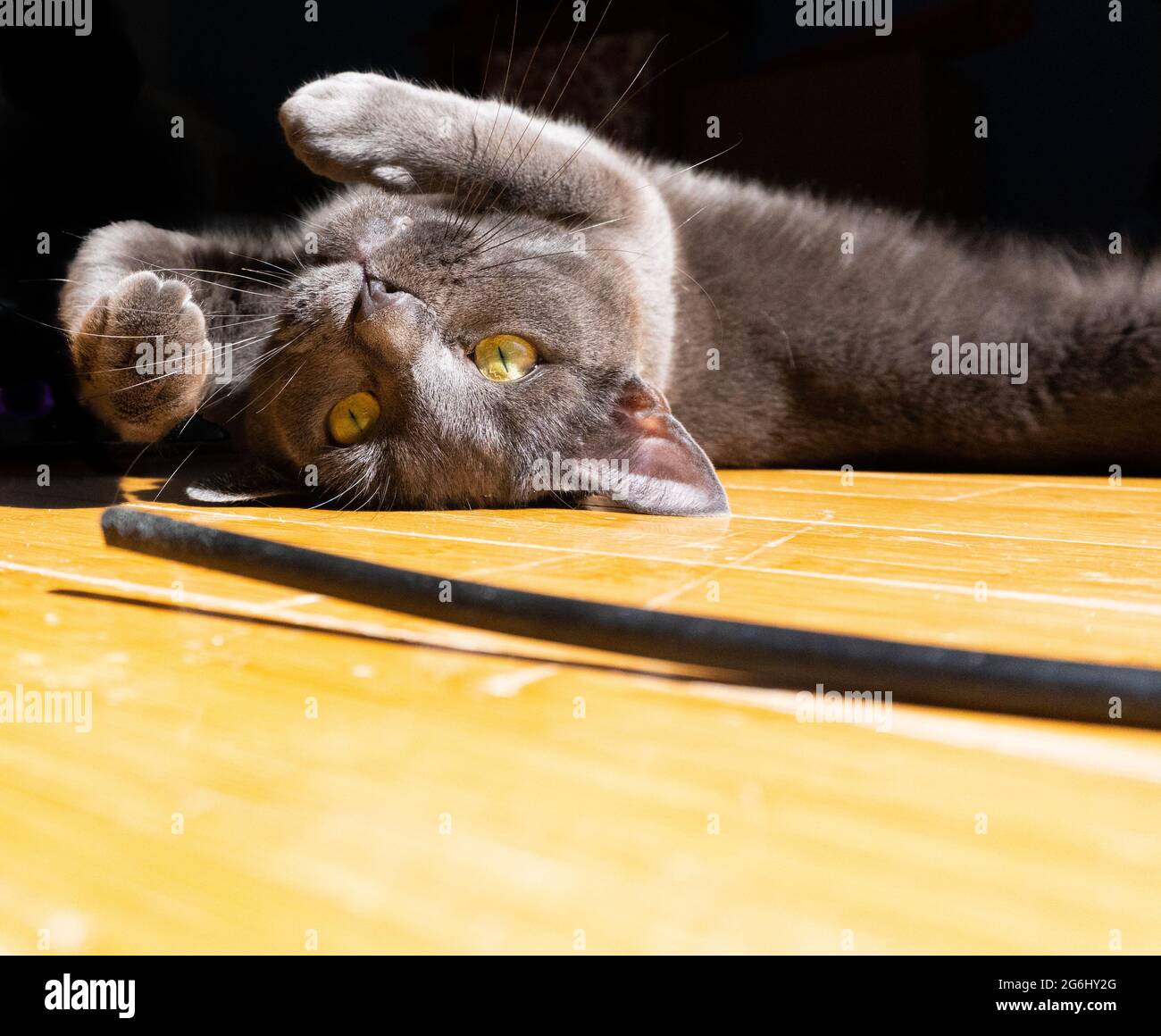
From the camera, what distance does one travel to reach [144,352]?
4.75 feet

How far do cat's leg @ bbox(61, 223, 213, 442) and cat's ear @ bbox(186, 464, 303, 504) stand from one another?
0.10 m

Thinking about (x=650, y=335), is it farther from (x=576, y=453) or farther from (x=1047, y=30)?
(x=1047, y=30)

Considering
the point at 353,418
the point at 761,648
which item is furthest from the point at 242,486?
the point at 761,648

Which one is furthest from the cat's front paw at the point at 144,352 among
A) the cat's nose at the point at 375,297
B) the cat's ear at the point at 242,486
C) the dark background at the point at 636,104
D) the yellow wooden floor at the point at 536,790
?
the yellow wooden floor at the point at 536,790

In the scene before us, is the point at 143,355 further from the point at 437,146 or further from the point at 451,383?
the point at 437,146

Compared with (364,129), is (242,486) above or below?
below

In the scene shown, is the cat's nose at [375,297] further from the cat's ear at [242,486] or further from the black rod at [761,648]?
the black rod at [761,648]

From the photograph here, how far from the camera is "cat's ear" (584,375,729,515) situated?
1.47 meters

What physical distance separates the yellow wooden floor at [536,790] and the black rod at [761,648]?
0.02m

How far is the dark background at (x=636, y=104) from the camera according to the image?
201 cm

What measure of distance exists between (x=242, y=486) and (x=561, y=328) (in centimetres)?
51

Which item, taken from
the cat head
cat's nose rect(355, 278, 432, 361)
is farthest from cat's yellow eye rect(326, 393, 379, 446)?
cat's nose rect(355, 278, 432, 361)

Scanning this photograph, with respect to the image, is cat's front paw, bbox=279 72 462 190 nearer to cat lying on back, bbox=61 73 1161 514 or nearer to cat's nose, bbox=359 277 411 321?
cat lying on back, bbox=61 73 1161 514

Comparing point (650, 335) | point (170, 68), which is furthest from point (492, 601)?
point (170, 68)
